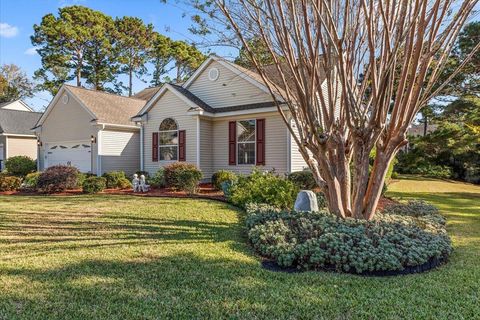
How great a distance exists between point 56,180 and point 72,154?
20.0 ft

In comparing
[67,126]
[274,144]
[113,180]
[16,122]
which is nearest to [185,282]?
[274,144]

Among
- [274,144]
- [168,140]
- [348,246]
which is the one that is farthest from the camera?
[168,140]

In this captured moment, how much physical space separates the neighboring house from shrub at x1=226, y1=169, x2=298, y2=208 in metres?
10.1

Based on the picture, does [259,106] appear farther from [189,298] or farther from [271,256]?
[189,298]

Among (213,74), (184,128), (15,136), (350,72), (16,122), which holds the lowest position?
(184,128)

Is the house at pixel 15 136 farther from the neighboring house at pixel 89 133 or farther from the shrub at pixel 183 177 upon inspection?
the shrub at pixel 183 177

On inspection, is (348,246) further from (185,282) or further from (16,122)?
(16,122)

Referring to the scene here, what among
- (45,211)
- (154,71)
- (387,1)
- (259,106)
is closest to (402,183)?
(259,106)

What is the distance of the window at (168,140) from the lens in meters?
15.4

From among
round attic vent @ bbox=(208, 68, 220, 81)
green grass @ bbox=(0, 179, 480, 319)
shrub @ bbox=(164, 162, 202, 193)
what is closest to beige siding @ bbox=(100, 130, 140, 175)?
shrub @ bbox=(164, 162, 202, 193)

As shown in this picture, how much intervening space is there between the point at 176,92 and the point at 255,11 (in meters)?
8.99

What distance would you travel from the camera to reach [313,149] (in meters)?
6.52

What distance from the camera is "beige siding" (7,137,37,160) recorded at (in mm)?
23547

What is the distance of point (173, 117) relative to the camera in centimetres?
1535
